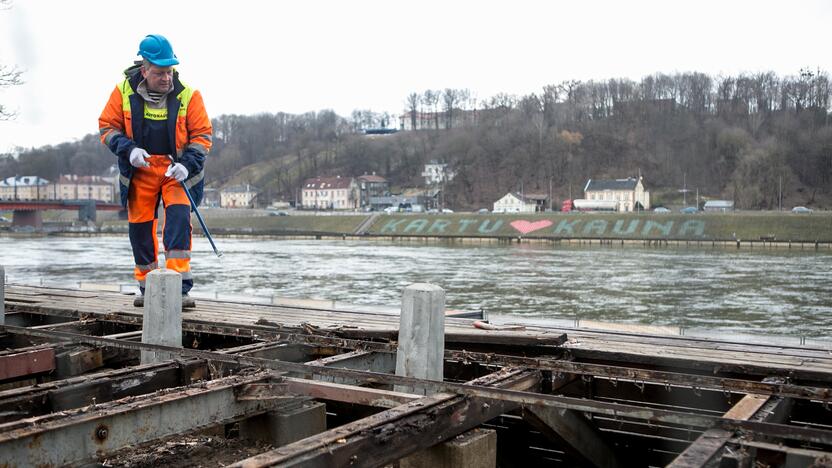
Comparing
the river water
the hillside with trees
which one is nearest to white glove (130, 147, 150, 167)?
the river water

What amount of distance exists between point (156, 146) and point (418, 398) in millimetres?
5102

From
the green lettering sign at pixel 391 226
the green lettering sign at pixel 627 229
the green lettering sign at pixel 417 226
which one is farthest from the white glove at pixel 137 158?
the green lettering sign at pixel 391 226

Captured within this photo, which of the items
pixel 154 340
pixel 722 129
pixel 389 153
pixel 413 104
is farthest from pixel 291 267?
pixel 413 104

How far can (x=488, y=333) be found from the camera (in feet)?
19.4

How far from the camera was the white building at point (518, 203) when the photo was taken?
12656 cm

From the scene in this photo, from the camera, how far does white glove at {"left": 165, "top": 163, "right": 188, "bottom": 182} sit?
7.74 m

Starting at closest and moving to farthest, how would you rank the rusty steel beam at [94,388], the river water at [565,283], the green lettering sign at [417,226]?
1. the rusty steel beam at [94,388]
2. the river water at [565,283]
3. the green lettering sign at [417,226]

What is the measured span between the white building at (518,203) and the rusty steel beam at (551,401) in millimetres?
121759

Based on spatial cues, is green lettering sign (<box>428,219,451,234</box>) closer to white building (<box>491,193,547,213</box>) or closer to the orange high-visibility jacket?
white building (<box>491,193,547,213</box>)

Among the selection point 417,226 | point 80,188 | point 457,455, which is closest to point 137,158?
point 457,455

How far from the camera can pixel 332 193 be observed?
153125mm

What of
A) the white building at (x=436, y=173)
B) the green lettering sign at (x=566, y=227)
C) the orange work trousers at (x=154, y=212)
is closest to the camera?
the orange work trousers at (x=154, y=212)

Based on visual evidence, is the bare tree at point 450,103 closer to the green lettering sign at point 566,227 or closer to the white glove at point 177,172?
the green lettering sign at point 566,227

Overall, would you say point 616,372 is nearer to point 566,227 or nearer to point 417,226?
point 566,227
